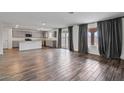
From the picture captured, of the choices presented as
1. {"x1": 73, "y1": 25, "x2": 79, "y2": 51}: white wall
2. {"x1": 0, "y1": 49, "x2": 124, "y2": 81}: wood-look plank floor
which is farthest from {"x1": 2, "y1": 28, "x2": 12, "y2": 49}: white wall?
{"x1": 73, "y1": 25, "x2": 79, "y2": 51}: white wall

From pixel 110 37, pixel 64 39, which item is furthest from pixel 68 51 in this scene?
pixel 110 37

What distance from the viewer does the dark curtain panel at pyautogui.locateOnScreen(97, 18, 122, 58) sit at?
16.4ft

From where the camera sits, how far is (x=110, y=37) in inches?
210

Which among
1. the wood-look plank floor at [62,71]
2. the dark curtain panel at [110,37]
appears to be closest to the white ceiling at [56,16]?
the dark curtain panel at [110,37]

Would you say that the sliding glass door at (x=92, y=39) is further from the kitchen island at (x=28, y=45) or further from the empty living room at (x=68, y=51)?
the kitchen island at (x=28, y=45)

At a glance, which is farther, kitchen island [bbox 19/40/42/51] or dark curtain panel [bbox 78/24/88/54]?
kitchen island [bbox 19/40/42/51]

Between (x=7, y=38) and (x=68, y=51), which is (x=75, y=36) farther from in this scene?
(x=7, y=38)

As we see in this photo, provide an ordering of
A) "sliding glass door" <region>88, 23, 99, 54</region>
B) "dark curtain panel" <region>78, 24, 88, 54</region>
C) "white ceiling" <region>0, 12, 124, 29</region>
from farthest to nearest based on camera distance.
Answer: "dark curtain panel" <region>78, 24, 88, 54</region>, "sliding glass door" <region>88, 23, 99, 54</region>, "white ceiling" <region>0, 12, 124, 29</region>

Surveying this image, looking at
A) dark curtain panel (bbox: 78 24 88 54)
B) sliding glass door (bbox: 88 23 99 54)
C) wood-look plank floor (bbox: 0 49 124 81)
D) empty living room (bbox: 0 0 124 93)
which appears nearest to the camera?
empty living room (bbox: 0 0 124 93)

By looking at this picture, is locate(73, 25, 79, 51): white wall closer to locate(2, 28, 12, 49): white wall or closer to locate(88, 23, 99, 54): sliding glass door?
locate(88, 23, 99, 54): sliding glass door

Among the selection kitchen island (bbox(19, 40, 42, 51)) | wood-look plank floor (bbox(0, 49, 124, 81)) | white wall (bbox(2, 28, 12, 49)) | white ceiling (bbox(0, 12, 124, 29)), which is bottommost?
wood-look plank floor (bbox(0, 49, 124, 81))
